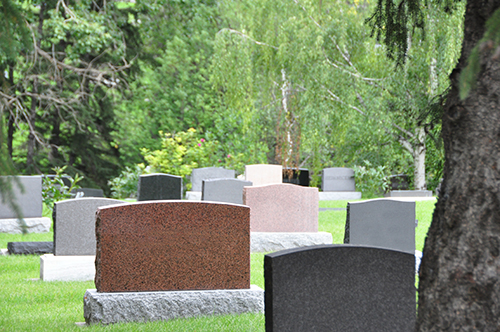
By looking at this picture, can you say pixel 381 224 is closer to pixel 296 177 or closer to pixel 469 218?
pixel 469 218

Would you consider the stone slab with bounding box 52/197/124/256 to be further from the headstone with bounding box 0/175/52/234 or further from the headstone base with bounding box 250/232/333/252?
the headstone with bounding box 0/175/52/234

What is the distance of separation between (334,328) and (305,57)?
11846 millimetres

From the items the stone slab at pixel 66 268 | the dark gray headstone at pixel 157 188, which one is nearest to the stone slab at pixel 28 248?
the stone slab at pixel 66 268

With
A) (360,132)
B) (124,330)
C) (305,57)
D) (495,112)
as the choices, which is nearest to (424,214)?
(305,57)

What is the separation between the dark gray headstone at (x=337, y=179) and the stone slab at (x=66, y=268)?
551 inches

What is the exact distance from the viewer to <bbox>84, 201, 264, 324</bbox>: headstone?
17.3ft

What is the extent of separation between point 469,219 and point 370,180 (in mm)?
18860

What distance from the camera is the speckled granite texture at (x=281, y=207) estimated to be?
384 inches

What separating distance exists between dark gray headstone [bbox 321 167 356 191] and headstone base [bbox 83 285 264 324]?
50.1ft

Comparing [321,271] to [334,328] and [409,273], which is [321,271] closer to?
[334,328]

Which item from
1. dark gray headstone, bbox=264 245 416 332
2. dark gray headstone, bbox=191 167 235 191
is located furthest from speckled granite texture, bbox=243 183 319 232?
dark gray headstone, bbox=191 167 235 191

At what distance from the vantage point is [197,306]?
549 cm

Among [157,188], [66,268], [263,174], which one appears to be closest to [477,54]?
[66,268]

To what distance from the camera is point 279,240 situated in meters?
9.73
